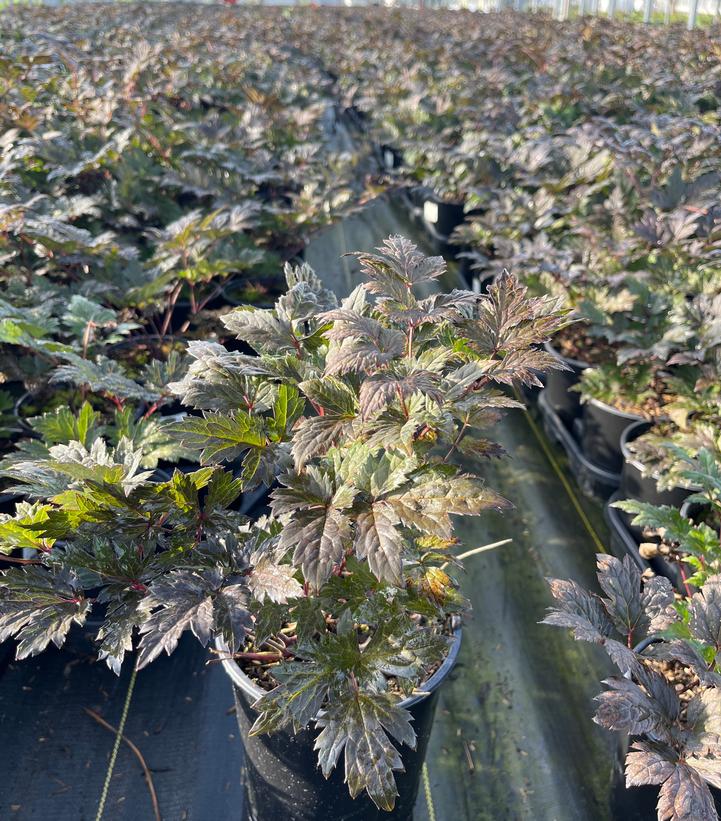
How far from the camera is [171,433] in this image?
1.16 meters

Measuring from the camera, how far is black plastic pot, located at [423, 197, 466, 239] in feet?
15.5

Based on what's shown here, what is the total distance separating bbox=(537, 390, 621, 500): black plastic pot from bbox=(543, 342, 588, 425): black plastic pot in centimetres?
3

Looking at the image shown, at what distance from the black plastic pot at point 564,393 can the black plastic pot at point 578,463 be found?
0.09 ft

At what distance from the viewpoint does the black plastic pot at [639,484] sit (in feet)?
7.22

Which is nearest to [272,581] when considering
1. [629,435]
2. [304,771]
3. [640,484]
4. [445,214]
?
[304,771]

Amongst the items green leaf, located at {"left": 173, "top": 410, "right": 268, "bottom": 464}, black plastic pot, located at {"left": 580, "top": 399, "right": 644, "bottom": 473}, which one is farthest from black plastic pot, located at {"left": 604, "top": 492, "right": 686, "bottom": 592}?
green leaf, located at {"left": 173, "top": 410, "right": 268, "bottom": 464}

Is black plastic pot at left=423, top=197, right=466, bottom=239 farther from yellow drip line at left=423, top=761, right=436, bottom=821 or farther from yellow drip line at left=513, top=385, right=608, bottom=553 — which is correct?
yellow drip line at left=423, top=761, right=436, bottom=821

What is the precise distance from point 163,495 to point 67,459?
35 centimetres

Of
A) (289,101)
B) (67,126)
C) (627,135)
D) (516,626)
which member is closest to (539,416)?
(516,626)

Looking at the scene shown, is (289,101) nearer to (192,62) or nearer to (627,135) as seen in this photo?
(192,62)

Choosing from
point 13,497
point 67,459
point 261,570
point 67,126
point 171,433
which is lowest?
point 13,497

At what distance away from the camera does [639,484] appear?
2.29 m

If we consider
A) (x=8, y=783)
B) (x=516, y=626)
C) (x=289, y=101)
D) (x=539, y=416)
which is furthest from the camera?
(x=289, y=101)

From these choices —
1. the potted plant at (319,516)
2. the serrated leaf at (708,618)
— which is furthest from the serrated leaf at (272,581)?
the serrated leaf at (708,618)
